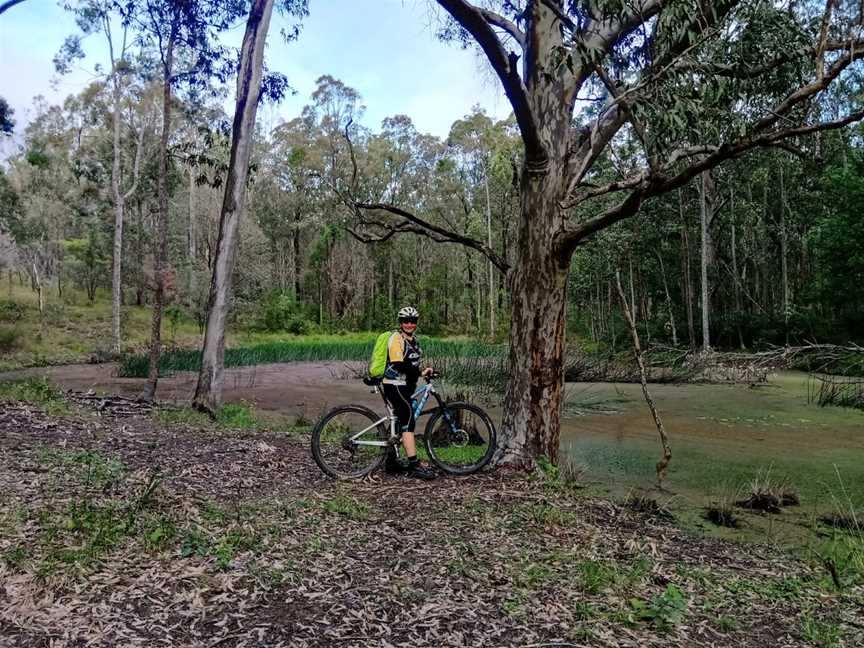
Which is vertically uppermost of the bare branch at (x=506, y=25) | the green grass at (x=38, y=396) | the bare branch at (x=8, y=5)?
the bare branch at (x=8, y=5)

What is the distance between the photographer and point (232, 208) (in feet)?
29.8

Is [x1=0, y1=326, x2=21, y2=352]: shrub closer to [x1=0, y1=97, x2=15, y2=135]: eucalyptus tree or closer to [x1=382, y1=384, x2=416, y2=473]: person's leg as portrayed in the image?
[x1=0, y1=97, x2=15, y2=135]: eucalyptus tree

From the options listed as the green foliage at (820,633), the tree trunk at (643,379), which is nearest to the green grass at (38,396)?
the tree trunk at (643,379)

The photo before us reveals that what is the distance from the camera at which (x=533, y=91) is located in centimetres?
530

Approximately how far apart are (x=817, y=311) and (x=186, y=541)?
2240 centimetres

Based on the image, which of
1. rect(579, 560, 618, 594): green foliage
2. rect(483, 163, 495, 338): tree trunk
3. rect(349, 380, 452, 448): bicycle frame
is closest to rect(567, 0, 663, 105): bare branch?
rect(349, 380, 452, 448): bicycle frame

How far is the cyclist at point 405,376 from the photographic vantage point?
4.79 meters

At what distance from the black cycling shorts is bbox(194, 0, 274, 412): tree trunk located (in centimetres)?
471

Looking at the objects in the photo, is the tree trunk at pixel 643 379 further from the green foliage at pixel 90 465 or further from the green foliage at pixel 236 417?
the green foliage at pixel 236 417

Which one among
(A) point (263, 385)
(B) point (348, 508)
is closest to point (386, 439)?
(B) point (348, 508)

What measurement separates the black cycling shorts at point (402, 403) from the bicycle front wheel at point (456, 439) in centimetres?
28

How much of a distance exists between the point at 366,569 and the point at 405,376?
194 centimetres

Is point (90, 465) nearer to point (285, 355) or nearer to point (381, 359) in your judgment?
point (381, 359)

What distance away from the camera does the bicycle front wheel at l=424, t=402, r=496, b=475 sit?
5105 millimetres
